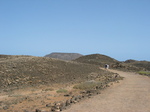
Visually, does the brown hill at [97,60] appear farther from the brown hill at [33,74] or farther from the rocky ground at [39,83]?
the brown hill at [33,74]

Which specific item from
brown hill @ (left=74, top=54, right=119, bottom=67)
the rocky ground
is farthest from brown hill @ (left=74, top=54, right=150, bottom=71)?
the rocky ground

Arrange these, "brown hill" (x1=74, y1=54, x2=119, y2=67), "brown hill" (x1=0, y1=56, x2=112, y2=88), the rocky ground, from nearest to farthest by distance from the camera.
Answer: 1. the rocky ground
2. "brown hill" (x1=0, y1=56, x2=112, y2=88)
3. "brown hill" (x1=74, y1=54, x2=119, y2=67)

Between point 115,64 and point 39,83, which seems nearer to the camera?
point 39,83

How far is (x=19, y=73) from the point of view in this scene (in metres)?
22.5

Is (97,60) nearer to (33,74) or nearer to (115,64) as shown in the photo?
(115,64)

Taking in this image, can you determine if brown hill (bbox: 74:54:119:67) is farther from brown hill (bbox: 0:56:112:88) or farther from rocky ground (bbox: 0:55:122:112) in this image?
brown hill (bbox: 0:56:112:88)

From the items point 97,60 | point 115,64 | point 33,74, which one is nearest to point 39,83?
point 33,74

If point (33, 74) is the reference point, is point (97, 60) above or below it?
above

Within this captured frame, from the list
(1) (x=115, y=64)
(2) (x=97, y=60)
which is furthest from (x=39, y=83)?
(2) (x=97, y=60)

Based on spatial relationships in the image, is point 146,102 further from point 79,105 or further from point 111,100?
point 79,105

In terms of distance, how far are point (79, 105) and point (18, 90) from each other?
8542 millimetres

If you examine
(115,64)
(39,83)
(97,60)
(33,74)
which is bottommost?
(39,83)

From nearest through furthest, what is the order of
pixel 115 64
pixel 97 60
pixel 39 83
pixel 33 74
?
pixel 39 83, pixel 33 74, pixel 115 64, pixel 97 60

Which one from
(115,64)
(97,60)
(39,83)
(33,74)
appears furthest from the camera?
(97,60)
